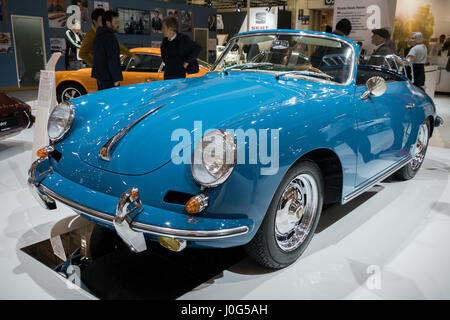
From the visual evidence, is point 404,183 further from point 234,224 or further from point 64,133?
point 64,133

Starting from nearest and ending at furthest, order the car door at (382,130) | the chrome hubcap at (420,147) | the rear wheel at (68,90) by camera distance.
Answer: the car door at (382,130)
the chrome hubcap at (420,147)
the rear wheel at (68,90)

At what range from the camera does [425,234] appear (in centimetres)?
282

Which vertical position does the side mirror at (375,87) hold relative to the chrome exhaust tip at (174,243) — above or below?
above

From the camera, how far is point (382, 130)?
288 cm

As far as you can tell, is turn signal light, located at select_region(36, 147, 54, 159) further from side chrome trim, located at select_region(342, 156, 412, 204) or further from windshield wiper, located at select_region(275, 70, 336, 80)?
side chrome trim, located at select_region(342, 156, 412, 204)

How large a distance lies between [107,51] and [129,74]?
226 centimetres

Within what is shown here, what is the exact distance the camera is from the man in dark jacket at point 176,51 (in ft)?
16.1

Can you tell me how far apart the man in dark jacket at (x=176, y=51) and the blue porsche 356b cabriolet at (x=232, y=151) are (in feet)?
6.48

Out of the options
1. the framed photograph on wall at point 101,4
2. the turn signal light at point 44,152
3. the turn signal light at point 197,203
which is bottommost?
the turn signal light at point 197,203

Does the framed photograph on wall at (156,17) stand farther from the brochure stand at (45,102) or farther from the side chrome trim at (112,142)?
the side chrome trim at (112,142)

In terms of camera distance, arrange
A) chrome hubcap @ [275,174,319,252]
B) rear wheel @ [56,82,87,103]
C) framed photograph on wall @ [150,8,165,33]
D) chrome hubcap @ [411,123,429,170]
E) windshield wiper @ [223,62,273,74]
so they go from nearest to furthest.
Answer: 1. chrome hubcap @ [275,174,319,252]
2. windshield wiper @ [223,62,273,74]
3. chrome hubcap @ [411,123,429,170]
4. rear wheel @ [56,82,87,103]
5. framed photograph on wall @ [150,8,165,33]

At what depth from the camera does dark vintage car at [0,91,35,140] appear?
4.45 m

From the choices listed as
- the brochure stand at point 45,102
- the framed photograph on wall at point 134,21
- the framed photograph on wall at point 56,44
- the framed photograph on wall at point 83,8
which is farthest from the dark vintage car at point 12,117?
the framed photograph on wall at point 134,21

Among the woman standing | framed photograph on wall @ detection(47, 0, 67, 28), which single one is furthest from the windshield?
framed photograph on wall @ detection(47, 0, 67, 28)
